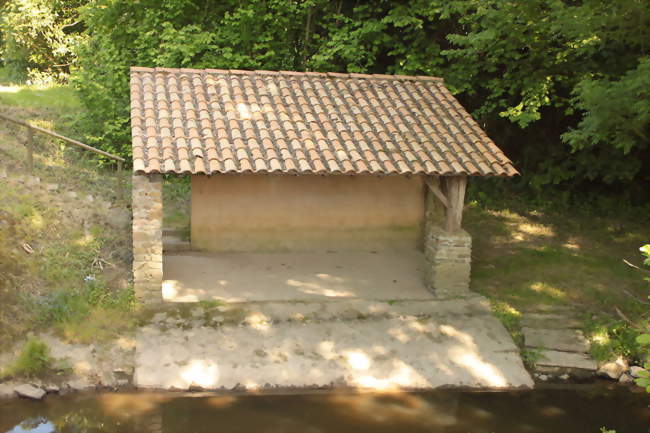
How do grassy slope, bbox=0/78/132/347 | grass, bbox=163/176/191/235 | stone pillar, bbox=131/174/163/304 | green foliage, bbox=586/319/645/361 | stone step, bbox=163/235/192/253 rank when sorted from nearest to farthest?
1. grassy slope, bbox=0/78/132/347
2. stone pillar, bbox=131/174/163/304
3. green foliage, bbox=586/319/645/361
4. stone step, bbox=163/235/192/253
5. grass, bbox=163/176/191/235

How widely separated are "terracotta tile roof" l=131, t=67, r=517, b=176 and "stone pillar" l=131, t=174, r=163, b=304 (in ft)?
1.41

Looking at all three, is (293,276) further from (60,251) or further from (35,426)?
(35,426)

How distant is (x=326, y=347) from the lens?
941 centimetres

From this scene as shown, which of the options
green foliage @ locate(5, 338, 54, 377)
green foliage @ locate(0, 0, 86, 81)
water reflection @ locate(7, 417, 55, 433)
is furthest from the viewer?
green foliage @ locate(0, 0, 86, 81)

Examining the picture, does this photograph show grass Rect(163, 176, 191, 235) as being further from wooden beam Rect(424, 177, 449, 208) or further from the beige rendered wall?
wooden beam Rect(424, 177, 449, 208)

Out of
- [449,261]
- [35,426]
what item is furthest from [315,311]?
[35,426]

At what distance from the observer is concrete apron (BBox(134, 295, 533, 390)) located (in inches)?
346

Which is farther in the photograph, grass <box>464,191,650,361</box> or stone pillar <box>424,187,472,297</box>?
stone pillar <box>424,187,472,297</box>

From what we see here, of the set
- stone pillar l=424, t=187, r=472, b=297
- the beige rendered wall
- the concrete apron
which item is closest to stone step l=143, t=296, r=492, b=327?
the concrete apron

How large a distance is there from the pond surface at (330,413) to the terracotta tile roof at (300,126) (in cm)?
307

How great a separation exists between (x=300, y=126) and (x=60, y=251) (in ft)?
14.2

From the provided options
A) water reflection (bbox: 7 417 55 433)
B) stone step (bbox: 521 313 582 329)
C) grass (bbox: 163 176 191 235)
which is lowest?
grass (bbox: 163 176 191 235)

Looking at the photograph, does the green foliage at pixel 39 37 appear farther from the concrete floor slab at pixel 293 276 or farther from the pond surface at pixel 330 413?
the pond surface at pixel 330 413

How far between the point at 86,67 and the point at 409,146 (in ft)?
36.7
